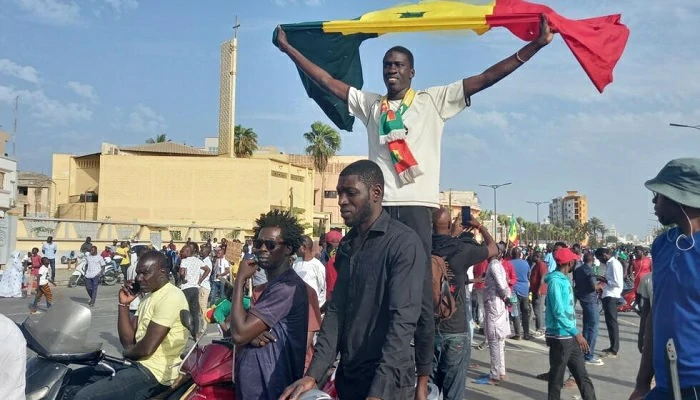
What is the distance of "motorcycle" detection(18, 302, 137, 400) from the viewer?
14.3ft

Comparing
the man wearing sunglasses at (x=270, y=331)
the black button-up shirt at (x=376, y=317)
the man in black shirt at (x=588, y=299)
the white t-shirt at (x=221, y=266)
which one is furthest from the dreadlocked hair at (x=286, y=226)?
the white t-shirt at (x=221, y=266)

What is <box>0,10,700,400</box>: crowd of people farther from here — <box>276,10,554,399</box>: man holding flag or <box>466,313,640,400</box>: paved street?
<box>466,313,640,400</box>: paved street

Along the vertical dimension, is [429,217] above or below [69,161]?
below

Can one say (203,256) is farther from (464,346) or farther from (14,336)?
(14,336)

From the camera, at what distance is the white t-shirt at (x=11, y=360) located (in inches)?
125

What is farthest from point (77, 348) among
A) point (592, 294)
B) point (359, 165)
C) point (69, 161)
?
point (69, 161)

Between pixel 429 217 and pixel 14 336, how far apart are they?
235 centimetres

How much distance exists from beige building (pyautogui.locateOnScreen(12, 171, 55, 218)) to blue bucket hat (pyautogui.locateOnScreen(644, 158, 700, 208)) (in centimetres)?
5632

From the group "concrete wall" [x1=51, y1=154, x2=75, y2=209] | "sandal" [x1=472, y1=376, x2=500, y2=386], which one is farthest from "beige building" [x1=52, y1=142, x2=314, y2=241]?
"sandal" [x1=472, y1=376, x2=500, y2=386]

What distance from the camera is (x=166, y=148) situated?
57.9 m

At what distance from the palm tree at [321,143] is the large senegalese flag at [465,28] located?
5611cm

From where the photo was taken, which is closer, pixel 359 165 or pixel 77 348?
pixel 359 165

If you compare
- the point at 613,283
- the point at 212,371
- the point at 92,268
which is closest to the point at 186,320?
the point at 212,371

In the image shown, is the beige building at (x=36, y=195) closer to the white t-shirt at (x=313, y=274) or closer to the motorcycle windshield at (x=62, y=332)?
the white t-shirt at (x=313, y=274)
